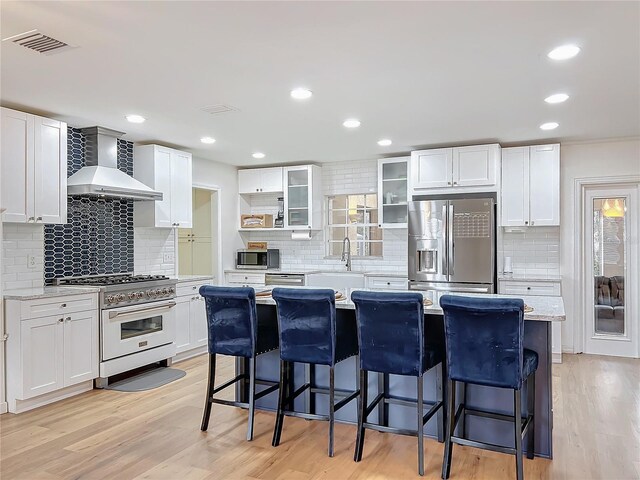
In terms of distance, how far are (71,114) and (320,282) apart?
3654 mm

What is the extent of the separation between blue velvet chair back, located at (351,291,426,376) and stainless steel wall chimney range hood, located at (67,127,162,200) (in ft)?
9.59

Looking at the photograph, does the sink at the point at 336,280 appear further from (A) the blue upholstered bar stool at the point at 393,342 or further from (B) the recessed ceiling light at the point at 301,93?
(A) the blue upholstered bar stool at the point at 393,342

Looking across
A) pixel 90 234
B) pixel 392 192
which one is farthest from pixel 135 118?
pixel 392 192

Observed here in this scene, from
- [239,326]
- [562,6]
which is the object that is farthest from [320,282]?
[562,6]

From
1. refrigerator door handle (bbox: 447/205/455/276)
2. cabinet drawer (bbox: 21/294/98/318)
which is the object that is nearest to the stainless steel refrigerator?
refrigerator door handle (bbox: 447/205/455/276)

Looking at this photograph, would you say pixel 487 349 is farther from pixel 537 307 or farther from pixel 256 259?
pixel 256 259

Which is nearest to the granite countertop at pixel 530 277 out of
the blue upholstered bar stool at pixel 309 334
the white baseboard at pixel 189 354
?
the blue upholstered bar stool at pixel 309 334

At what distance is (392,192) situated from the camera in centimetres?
625

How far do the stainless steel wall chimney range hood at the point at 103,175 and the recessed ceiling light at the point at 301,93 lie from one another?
6.85 feet

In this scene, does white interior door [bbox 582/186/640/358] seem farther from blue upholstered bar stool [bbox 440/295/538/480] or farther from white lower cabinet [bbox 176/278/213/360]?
white lower cabinet [bbox 176/278/213/360]

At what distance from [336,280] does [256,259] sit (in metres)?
1.26

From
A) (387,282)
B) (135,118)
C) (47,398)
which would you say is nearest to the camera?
(47,398)

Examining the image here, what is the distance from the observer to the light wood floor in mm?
2814

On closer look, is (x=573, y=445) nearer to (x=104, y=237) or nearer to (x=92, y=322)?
(x=92, y=322)
